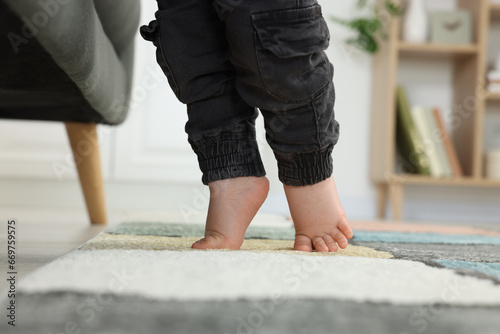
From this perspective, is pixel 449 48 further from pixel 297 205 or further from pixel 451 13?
pixel 297 205

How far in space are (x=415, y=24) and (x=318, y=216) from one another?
5.28 ft

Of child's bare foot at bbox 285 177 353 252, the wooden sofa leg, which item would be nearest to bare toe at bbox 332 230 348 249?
child's bare foot at bbox 285 177 353 252

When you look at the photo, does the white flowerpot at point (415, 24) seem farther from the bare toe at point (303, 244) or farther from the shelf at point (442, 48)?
the bare toe at point (303, 244)

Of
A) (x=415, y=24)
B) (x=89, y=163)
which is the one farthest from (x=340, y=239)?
(x=415, y=24)

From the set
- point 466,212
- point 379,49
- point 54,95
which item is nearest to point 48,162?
point 54,95

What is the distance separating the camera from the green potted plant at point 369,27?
2011mm

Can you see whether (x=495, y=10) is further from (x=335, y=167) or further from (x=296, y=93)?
(x=296, y=93)

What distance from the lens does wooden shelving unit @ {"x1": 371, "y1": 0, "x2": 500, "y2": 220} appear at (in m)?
1.94

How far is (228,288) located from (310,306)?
0.06 meters

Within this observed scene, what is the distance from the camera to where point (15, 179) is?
1.89 metres

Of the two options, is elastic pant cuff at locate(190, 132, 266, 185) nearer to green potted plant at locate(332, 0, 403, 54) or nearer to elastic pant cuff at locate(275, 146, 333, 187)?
elastic pant cuff at locate(275, 146, 333, 187)

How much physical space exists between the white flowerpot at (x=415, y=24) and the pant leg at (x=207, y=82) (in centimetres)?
156

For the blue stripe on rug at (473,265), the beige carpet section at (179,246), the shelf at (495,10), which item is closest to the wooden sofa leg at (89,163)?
the beige carpet section at (179,246)

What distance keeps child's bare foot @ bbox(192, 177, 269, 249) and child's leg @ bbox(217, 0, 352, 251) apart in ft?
0.14
